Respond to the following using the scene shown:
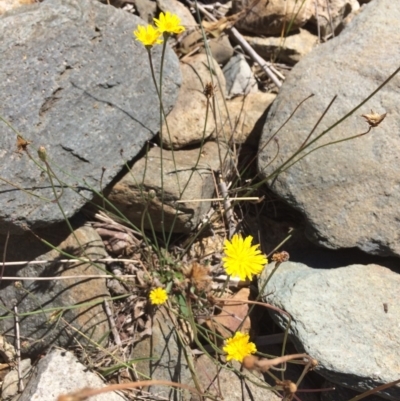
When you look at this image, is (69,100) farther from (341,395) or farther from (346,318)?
(341,395)

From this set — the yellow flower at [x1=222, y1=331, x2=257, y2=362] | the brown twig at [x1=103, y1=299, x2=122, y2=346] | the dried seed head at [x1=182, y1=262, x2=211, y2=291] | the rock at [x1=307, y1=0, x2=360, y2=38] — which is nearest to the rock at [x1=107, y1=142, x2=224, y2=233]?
the dried seed head at [x1=182, y1=262, x2=211, y2=291]

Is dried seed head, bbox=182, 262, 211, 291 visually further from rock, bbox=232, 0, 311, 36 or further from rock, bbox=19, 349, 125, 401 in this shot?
rock, bbox=232, 0, 311, 36

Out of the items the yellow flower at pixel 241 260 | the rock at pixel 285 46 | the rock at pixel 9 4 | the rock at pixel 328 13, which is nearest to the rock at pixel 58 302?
the yellow flower at pixel 241 260

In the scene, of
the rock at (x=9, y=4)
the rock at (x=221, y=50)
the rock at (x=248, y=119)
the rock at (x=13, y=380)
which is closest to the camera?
the rock at (x=13, y=380)

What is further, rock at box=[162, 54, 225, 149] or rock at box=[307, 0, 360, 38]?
rock at box=[307, 0, 360, 38]

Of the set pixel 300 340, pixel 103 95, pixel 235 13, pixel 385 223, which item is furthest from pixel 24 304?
pixel 235 13

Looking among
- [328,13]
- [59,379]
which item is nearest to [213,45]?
[328,13]

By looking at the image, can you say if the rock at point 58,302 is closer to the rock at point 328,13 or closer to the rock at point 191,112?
the rock at point 191,112
